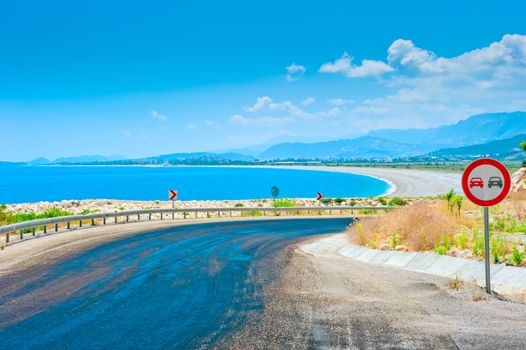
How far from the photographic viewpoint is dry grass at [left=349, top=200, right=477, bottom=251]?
15125mm

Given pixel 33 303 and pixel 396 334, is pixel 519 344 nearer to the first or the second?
pixel 396 334

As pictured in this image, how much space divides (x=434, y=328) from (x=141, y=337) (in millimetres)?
4081

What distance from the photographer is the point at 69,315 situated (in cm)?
885

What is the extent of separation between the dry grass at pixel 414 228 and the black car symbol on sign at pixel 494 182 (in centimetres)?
521

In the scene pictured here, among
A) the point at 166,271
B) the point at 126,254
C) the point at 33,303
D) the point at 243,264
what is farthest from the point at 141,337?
the point at 126,254

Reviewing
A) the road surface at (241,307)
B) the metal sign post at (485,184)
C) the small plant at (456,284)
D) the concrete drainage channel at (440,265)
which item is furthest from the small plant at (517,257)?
the metal sign post at (485,184)

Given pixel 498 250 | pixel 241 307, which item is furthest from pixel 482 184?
pixel 241 307

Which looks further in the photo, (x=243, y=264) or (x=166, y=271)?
(x=243, y=264)

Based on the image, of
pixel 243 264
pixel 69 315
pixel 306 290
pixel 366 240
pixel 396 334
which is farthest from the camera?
pixel 366 240

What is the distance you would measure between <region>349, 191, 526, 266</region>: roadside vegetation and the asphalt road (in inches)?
135

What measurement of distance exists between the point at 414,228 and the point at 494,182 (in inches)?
269

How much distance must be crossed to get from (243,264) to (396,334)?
777cm

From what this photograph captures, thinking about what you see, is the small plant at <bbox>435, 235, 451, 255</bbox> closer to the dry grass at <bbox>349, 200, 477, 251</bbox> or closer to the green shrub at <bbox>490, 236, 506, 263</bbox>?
the dry grass at <bbox>349, 200, 477, 251</bbox>

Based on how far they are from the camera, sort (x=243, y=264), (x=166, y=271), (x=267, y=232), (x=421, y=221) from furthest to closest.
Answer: (x=267, y=232) < (x=421, y=221) < (x=243, y=264) < (x=166, y=271)
